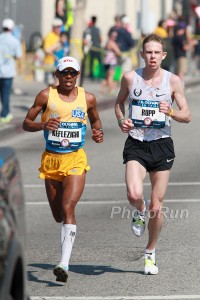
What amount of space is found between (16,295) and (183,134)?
1619 centimetres

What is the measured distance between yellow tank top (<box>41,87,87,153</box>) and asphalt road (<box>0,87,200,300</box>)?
107 cm

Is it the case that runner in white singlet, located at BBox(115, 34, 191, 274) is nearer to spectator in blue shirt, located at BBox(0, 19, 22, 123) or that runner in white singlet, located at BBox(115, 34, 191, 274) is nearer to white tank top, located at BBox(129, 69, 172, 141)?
white tank top, located at BBox(129, 69, 172, 141)

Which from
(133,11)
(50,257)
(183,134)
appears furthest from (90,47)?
(50,257)

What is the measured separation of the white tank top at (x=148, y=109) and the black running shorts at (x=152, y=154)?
0.17 ft

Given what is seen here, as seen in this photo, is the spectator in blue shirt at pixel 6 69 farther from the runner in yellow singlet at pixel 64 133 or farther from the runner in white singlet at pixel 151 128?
the runner in yellow singlet at pixel 64 133

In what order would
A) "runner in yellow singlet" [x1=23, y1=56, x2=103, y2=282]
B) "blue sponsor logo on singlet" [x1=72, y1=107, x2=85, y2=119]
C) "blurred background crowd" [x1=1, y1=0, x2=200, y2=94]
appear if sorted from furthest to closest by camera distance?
"blurred background crowd" [x1=1, y1=0, x2=200, y2=94] < "blue sponsor logo on singlet" [x1=72, y1=107, x2=85, y2=119] < "runner in yellow singlet" [x1=23, y1=56, x2=103, y2=282]

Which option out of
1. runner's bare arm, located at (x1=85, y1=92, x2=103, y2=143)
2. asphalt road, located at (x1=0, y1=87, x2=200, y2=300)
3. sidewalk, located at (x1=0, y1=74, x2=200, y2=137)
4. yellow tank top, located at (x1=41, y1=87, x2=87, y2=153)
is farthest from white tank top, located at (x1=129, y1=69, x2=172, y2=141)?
sidewalk, located at (x1=0, y1=74, x2=200, y2=137)

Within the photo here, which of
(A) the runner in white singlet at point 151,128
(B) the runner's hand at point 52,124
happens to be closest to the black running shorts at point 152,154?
(A) the runner in white singlet at point 151,128

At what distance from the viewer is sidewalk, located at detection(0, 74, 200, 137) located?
74.8ft

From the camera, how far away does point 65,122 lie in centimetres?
970

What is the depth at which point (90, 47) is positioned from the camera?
3438 cm

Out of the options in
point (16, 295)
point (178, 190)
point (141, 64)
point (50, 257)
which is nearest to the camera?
point (16, 295)

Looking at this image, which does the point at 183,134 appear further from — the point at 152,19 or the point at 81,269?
the point at 81,269

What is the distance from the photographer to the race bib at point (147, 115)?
9.88 metres
